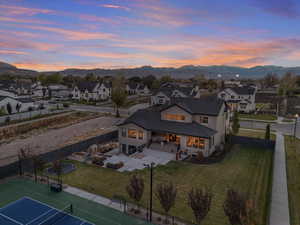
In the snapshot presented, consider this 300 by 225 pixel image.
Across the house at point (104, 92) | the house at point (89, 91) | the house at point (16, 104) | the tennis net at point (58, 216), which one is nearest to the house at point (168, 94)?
the house at point (89, 91)

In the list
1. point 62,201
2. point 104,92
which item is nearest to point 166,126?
point 62,201

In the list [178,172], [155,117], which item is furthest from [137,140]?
[178,172]

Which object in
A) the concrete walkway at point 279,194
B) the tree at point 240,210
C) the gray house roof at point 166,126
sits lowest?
the concrete walkway at point 279,194

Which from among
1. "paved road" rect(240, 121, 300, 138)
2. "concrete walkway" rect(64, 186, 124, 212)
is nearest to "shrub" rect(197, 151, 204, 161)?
"concrete walkway" rect(64, 186, 124, 212)

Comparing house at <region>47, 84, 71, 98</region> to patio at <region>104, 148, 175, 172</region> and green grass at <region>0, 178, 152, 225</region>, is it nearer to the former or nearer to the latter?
patio at <region>104, 148, 175, 172</region>

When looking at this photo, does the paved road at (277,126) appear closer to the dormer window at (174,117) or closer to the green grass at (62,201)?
the dormer window at (174,117)
